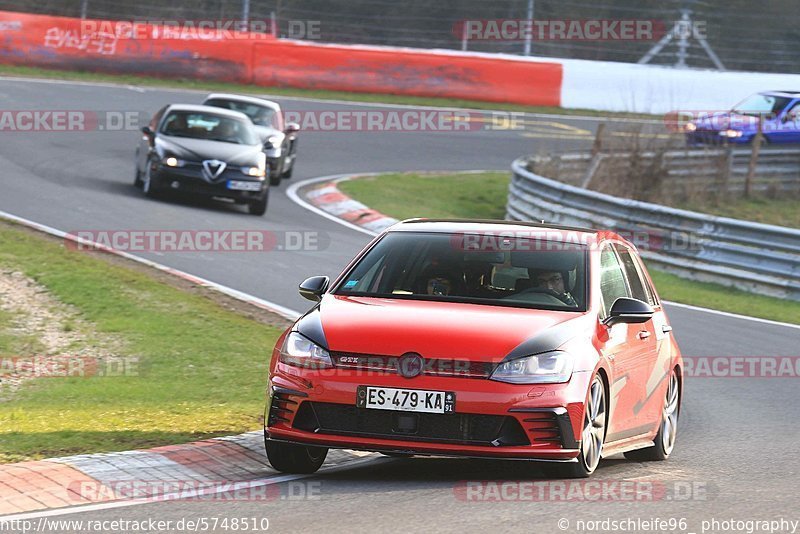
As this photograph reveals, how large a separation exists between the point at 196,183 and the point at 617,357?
525 inches

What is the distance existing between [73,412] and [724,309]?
9836 millimetres

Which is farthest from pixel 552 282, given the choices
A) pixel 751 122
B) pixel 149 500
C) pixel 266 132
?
pixel 751 122

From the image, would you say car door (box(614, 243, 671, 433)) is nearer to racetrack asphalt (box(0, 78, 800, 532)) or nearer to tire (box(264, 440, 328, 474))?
racetrack asphalt (box(0, 78, 800, 532))

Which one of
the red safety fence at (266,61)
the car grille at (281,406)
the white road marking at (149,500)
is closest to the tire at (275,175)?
the red safety fence at (266,61)

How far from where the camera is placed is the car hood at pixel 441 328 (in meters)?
7.26

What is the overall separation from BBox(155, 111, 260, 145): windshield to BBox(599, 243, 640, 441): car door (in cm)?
1343

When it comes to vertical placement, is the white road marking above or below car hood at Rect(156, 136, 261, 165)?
below

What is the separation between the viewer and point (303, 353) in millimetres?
7480

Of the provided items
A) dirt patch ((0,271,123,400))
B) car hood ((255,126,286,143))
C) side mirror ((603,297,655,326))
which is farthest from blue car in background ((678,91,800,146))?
side mirror ((603,297,655,326))

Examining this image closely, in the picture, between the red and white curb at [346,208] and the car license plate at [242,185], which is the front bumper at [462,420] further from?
the car license plate at [242,185]

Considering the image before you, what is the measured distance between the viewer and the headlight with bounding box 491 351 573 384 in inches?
284

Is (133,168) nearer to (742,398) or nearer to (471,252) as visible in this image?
(742,398)

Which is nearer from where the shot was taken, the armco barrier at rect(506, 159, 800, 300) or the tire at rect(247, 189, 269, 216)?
the armco barrier at rect(506, 159, 800, 300)

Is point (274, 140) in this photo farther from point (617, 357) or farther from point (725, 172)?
point (617, 357)
